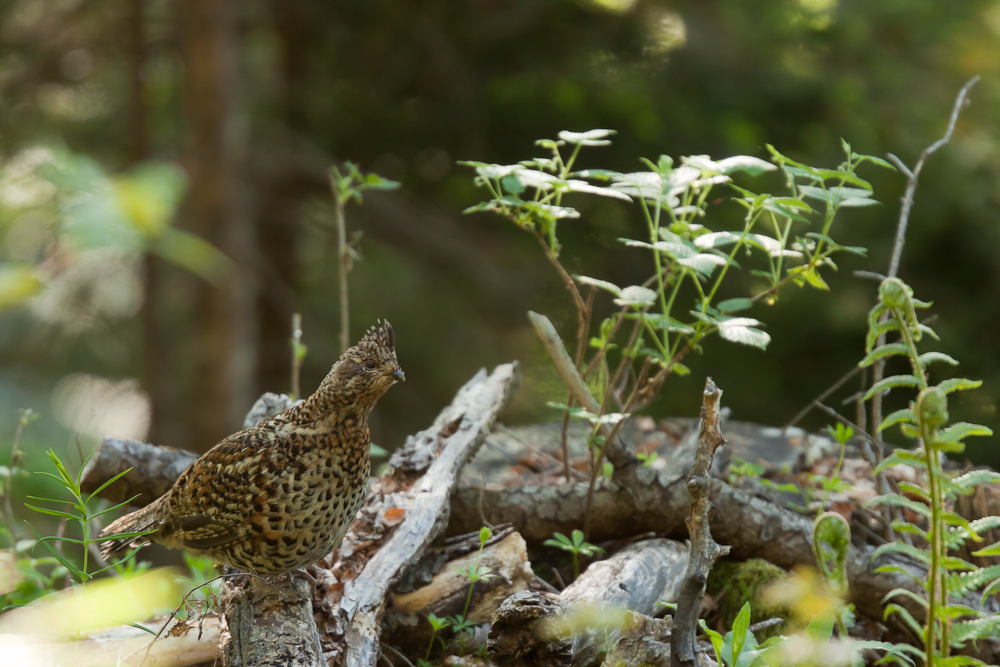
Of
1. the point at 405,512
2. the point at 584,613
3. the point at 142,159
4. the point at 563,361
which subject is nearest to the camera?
the point at 584,613

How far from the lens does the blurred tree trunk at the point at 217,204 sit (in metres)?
6.19

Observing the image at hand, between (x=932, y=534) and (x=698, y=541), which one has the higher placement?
(x=932, y=534)

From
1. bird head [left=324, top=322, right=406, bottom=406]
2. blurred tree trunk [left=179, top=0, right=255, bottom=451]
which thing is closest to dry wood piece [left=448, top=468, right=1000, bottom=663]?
bird head [left=324, top=322, right=406, bottom=406]

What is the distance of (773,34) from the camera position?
20.3 ft

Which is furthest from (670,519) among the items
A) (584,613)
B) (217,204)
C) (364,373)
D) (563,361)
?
(217,204)

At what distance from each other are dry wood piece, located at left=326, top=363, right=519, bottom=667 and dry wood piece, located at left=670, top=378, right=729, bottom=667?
821mm

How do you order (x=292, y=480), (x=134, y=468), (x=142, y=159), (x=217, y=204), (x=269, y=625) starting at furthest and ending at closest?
(x=142, y=159) < (x=217, y=204) < (x=134, y=468) < (x=292, y=480) < (x=269, y=625)

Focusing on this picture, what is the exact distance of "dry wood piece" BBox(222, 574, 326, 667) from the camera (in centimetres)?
193

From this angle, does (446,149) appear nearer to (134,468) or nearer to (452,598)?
(134,468)

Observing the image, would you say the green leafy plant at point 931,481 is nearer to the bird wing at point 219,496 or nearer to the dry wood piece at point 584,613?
the dry wood piece at point 584,613

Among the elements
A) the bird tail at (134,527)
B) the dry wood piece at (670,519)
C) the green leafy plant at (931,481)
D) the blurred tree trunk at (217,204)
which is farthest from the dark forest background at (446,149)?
the green leafy plant at (931,481)

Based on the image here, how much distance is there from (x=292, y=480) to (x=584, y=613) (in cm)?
88

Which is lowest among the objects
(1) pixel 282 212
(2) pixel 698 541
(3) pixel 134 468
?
(1) pixel 282 212

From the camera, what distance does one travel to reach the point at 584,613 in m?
1.73
